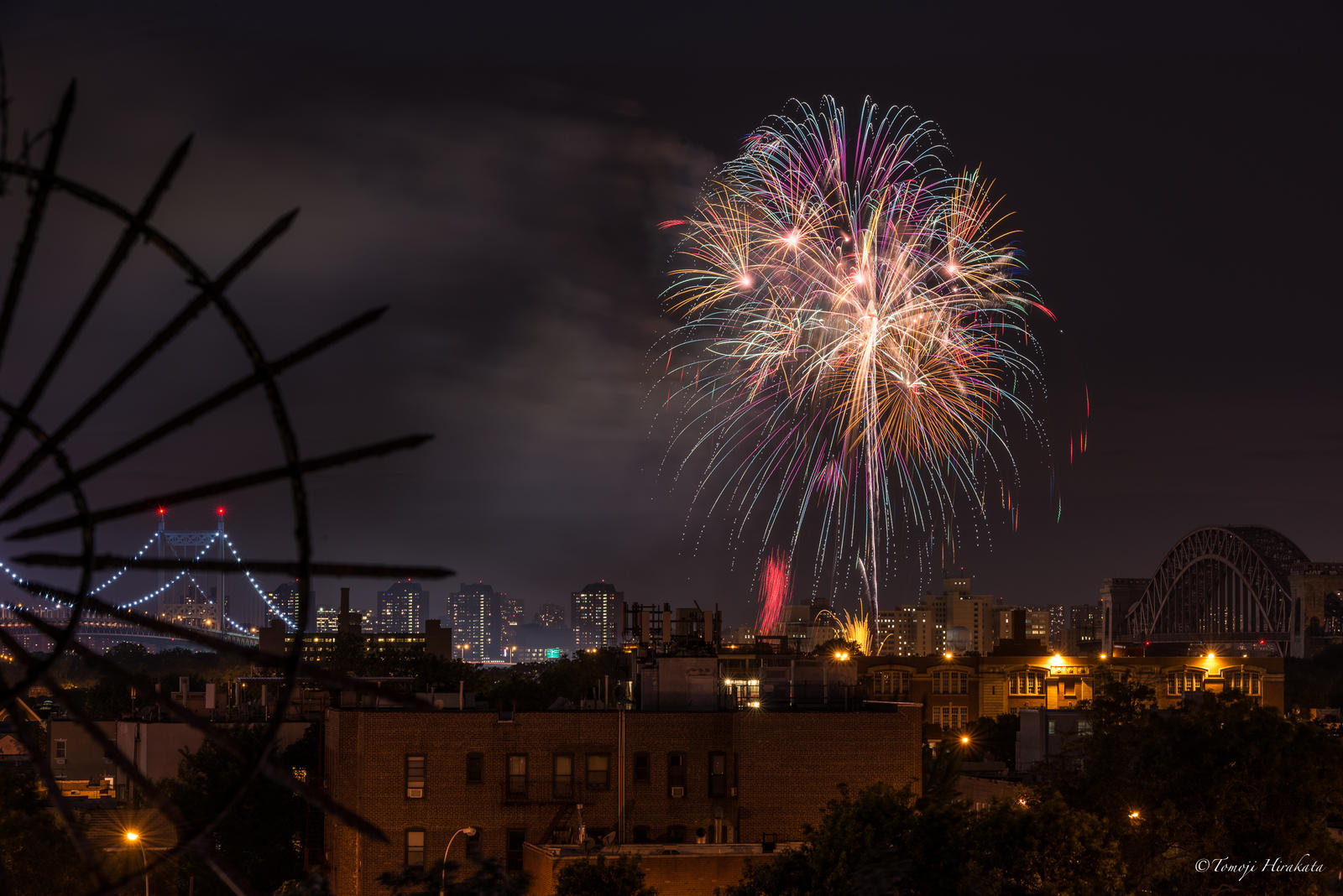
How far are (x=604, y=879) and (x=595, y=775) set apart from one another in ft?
43.0

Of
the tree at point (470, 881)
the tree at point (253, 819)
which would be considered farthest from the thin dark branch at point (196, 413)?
the tree at point (253, 819)

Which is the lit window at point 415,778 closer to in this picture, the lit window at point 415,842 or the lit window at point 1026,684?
the lit window at point 415,842

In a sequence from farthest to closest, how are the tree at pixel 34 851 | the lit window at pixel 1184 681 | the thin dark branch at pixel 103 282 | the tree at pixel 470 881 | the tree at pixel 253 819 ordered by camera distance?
the lit window at pixel 1184 681 < the tree at pixel 253 819 < the tree at pixel 34 851 < the tree at pixel 470 881 < the thin dark branch at pixel 103 282

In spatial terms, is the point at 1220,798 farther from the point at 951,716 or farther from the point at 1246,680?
the point at 1246,680

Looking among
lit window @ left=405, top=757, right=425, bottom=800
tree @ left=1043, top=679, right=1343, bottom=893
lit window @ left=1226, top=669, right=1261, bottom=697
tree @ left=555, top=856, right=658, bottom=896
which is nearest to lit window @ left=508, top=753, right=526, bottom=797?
lit window @ left=405, top=757, right=425, bottom=800

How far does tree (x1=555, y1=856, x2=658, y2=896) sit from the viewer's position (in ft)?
114

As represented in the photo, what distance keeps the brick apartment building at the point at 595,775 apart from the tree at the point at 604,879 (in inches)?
441

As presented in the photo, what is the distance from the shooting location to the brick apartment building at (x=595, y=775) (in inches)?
1849

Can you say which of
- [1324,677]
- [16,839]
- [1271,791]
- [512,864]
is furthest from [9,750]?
[1324,677]

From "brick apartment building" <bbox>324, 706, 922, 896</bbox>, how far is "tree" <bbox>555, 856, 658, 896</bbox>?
1121 cm

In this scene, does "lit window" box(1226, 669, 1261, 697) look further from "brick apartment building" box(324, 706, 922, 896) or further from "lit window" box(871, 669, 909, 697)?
"brick apartment building" box(324, 706, 922, 896)

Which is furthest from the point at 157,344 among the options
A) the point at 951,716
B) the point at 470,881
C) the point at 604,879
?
the point at 951,716

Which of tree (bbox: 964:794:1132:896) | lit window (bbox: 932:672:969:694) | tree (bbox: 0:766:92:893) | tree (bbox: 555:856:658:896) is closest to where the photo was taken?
tree (bbox: 964:794:1132:896)

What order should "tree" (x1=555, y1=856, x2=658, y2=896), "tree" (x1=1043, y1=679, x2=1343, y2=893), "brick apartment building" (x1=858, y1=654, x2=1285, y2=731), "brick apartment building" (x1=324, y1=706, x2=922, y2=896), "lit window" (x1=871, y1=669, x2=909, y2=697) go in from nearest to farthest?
"tree" (x1=555, y1=856, x2=658, y2=896) → "tree" (x1=1043, y1=679, x2=1343, y2=893) → "brick apartment building" (x1=324, y1=706, x2=922, y2=896) → "brick apartment building" (x1=858, y1=654, x2=1285, y2=731) → "lit window" (x1=871, y1=669, x2=909, y2=697)
